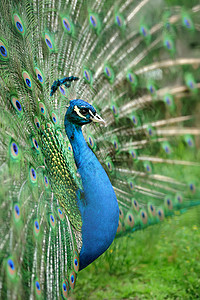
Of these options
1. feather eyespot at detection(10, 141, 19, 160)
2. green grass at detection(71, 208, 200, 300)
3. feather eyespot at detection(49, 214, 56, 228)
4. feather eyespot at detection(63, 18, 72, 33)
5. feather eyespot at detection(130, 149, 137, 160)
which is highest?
feather eyespot at detection(63, 18, 72, 33)

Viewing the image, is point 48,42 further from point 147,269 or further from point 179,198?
point 147,269

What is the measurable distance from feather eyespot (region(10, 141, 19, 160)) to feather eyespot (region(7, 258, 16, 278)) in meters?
0.38

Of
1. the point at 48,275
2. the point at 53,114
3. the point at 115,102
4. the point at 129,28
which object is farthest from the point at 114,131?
the point at 48,275

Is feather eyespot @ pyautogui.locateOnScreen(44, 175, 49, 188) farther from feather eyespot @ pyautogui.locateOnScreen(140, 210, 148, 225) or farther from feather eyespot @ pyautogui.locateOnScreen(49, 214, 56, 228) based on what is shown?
feather eyespot @ pyautogui.locateOnScreen(140, 210, 148, 225)

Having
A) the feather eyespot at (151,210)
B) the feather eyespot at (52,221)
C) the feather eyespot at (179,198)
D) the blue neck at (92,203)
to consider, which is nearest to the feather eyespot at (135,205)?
the feather eyespot at (151,210)

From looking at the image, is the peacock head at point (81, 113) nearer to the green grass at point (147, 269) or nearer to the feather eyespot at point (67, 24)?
the feather eyespot at point (67, 24)

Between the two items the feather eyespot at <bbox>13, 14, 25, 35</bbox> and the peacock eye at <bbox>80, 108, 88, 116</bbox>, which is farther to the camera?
the peacock eye at <bbox>80, 108, 88, 116</bbox>

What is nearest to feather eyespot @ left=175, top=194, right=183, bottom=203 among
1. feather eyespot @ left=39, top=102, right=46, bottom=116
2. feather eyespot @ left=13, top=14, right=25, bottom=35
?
feather eyespot @ left=39, top=102, right=46, bottom=116

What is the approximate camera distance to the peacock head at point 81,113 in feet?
5.29

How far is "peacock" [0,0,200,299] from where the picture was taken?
129 cm

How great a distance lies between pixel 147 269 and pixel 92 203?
115 centimetres

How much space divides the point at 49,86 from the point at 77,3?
1.86 feet

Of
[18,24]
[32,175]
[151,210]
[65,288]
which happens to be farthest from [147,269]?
[18,24]

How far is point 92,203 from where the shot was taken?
5.27 ft
